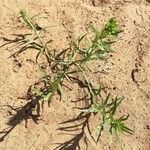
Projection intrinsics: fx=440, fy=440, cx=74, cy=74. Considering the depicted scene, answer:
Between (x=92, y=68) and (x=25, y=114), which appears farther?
(x=92, y=68)

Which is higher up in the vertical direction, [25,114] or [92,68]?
[92,68]

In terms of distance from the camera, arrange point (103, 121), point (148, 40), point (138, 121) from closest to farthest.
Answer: point (103, 121) < point (138, 121) < point (148, 40)

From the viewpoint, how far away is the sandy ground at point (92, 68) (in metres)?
2.89

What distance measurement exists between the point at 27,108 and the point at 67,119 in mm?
276

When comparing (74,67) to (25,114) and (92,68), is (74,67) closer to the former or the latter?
(92,68)

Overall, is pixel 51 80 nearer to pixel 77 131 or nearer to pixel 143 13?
pixel 77 131

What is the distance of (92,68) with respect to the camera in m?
3.11

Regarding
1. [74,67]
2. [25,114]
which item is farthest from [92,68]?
[25,114]

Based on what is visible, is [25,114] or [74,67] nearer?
[25,114]

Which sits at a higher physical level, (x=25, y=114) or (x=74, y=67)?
(x=74, y=67)

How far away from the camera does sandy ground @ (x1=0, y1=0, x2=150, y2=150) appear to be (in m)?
2.89

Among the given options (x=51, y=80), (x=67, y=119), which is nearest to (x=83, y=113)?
(x=67, y=119)

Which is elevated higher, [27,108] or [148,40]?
[148,40]

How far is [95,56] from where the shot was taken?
3.05 metres
